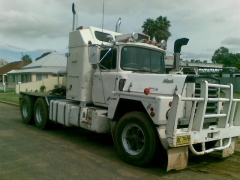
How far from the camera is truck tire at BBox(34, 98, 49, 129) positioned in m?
9.38

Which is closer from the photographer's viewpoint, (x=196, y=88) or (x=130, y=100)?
(x=196, y=88)

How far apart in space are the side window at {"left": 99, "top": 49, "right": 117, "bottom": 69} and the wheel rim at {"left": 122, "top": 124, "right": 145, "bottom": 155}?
178 cm

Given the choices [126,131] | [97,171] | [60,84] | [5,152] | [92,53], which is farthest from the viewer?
[60,84]

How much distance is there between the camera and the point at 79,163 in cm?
582

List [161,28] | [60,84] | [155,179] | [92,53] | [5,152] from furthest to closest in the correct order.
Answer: [161,28] → [60,84] → [92,53] → [5,152] → [155,179]

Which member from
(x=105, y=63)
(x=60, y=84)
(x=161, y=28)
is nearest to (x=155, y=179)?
(x=105, y=63)

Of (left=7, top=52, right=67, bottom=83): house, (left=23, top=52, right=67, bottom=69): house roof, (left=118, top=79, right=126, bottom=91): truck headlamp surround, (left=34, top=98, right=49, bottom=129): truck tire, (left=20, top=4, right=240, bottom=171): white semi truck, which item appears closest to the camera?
(left=20, top=4, right=240, bottom=171): white semi truck

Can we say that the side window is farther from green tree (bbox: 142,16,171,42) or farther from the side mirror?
green tree (bbox: 142,16,171,42)

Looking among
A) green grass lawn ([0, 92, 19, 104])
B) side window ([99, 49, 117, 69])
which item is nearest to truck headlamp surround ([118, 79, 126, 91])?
side window ([99, 49, 117, 69])

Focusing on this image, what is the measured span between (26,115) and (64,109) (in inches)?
123

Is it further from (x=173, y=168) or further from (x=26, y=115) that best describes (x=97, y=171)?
(x=26, y=115)

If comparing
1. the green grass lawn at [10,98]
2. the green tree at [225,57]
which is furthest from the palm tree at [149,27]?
the green tree at [225,57]

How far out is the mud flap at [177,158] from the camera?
5148 millimetres

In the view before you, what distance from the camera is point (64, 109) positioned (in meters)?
8.26
